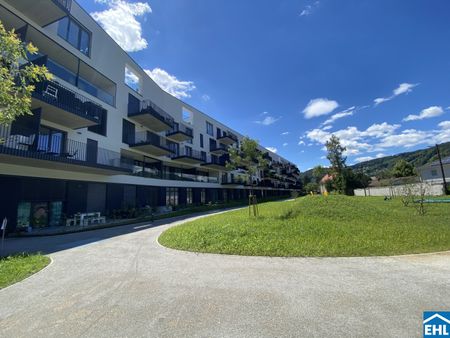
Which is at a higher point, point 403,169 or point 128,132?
point 128,132

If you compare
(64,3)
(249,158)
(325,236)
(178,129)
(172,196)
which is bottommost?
(325,236)

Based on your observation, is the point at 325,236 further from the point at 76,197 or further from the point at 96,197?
the point at 96,197

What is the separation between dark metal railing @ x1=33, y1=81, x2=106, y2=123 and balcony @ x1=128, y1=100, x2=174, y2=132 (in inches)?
234

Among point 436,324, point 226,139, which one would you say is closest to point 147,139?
point 226,139

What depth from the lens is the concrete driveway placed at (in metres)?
3.43

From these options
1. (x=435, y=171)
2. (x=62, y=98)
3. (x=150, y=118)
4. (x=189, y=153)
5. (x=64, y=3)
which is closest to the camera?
(x=62, y=98)

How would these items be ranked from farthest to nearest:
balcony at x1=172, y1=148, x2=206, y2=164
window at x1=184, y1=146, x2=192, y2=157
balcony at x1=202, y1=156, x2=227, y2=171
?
balcony at x1=202, y1=156, x2=227, y2=171, window at x1=184, y1=146, x2=192, y2=157, balcony at x1=172, y1=148, x2=206, y2=164

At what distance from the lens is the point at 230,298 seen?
174 inches

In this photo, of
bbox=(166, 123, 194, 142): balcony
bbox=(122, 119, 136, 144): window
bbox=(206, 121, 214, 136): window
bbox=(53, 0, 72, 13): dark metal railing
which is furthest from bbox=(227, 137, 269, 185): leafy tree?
bbox=(206, 121, 214, 136): window

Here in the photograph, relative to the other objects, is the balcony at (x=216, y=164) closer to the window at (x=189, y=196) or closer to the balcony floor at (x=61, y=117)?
the window at (x=189, y=196)

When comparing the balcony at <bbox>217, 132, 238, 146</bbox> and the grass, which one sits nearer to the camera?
the grass

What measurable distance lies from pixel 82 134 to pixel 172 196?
47.7 feet

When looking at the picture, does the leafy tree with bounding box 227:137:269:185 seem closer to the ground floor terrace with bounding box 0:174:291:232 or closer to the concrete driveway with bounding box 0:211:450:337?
the concrete driveway with bounding box 0:211:450:337

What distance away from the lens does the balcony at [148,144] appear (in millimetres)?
23078
